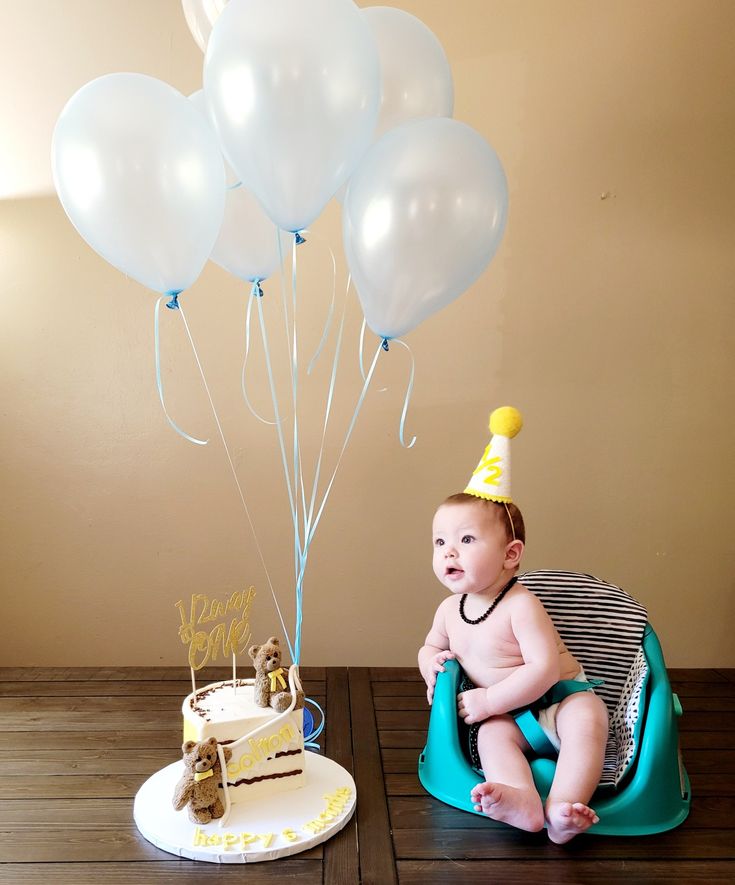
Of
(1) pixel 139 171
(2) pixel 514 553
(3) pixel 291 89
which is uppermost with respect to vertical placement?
(3) pixel 291 89

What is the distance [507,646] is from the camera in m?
1.53

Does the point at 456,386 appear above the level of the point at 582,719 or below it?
above

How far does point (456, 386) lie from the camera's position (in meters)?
2.26

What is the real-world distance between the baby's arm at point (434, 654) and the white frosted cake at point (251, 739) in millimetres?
269

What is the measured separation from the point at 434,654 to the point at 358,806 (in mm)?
316

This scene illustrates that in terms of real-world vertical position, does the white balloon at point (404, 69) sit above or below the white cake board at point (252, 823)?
above

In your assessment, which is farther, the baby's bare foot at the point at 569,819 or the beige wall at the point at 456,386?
the beige wall at the point at 456,386

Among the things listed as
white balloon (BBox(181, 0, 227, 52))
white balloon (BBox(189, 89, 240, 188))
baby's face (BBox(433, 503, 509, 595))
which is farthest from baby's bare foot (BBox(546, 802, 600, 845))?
white balloon (BBox(181, 0, 227, 52))

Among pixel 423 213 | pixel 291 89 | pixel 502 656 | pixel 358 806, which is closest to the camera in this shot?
pixel 291 89

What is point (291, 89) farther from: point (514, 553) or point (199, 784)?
point (199, 784)

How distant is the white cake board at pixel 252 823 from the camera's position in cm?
127

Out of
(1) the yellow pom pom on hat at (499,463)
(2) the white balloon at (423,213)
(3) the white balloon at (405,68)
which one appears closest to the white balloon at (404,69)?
(3) the white balloon at (405,68)

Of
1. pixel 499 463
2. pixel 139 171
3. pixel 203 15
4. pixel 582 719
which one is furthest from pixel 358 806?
pixel 203 15

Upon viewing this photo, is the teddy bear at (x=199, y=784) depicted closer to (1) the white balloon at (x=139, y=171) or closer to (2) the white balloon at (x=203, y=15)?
(1) the white balloon at (x=139, y=171)
